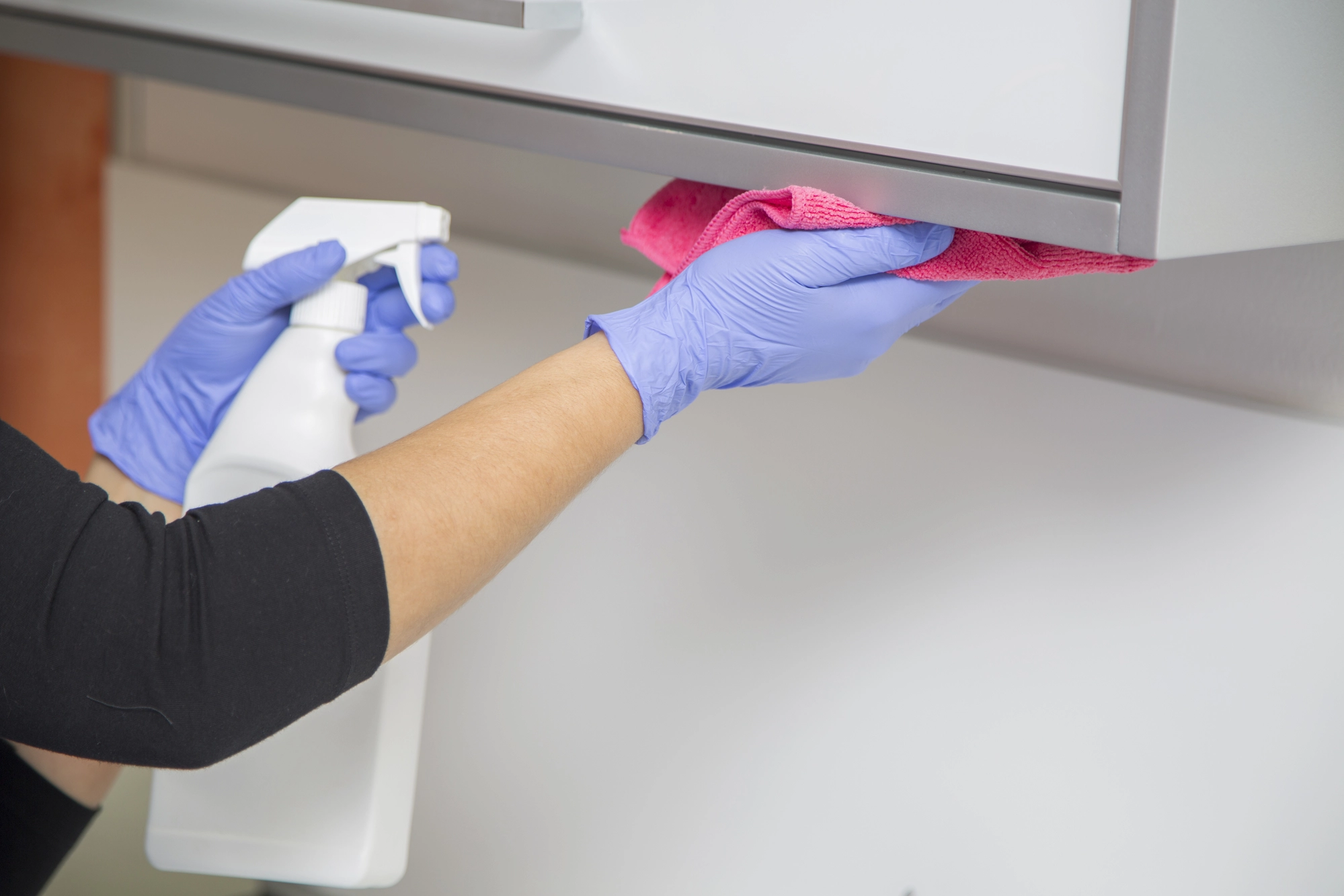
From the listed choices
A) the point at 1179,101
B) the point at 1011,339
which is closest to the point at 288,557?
the point at 1179,101

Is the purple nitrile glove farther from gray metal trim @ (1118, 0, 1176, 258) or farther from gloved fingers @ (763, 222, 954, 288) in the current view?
gray metal trim @ (1118, 0, 1176, 258)

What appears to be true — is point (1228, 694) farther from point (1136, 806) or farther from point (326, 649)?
point (326, 649)

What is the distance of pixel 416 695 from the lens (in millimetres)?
797

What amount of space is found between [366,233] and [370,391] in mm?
115

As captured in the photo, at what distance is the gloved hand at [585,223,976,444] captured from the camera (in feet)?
1.87

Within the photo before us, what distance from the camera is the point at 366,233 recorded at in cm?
73

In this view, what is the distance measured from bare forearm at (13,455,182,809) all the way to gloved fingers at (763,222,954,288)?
60cm

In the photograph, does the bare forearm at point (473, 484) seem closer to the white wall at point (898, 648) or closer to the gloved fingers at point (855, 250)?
the gloved fingers at point (855, 250)

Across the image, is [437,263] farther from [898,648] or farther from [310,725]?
[898,648]

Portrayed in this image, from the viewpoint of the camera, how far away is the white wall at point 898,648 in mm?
696

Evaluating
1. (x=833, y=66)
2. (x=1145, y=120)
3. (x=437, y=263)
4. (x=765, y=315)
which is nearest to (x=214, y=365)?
(x=437, y=263)

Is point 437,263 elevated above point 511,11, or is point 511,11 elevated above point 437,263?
point 511,11

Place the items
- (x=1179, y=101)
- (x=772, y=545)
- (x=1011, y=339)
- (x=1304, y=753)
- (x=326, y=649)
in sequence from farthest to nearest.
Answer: (x=772, y=545) < (x=1011, y=339) < (x=1304, y=753) < (x=326, y=649) < (x=1179, y=101)

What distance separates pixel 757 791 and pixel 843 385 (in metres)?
0.38
